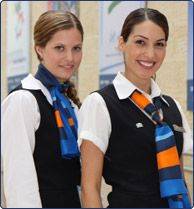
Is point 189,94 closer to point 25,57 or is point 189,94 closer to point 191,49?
point 191,49

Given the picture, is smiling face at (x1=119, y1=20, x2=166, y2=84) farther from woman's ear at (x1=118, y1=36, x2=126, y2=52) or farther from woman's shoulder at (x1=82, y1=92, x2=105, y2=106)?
woman's shoulder at (x1=82, y1=92, x2=105, y2=106)

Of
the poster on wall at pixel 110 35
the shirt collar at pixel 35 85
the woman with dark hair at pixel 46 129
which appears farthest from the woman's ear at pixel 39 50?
the poster on wall at pixel 110 35

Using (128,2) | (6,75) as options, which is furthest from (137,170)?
(6,75)

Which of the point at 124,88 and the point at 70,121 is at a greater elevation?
the point at 124,88

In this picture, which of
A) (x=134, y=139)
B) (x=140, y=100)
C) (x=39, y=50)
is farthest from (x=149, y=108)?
(x=39, y=50)

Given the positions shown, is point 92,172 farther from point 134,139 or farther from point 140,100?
point 140,100

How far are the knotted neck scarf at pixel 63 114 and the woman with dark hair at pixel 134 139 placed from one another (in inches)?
7.8

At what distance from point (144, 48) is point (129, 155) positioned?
0.40m

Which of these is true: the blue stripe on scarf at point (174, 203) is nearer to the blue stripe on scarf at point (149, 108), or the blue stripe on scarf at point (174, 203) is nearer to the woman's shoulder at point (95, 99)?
the blue stripe on scarf at point (149, 108)

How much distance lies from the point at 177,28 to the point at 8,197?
7.77ft

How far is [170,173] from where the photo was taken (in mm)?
1506

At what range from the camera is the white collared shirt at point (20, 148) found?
156 centimetres

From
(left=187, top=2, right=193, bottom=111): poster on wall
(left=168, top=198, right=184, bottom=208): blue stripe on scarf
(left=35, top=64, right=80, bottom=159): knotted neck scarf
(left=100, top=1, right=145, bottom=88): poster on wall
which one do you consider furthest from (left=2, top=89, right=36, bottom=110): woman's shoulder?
(left=100, top=1, right=145, bottom=88): poster on wall

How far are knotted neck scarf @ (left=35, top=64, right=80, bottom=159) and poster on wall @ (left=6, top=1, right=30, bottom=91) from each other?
178 inches
